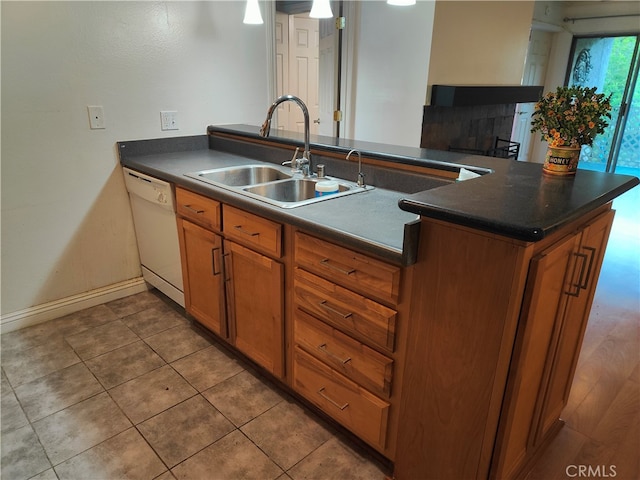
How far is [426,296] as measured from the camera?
1.25m

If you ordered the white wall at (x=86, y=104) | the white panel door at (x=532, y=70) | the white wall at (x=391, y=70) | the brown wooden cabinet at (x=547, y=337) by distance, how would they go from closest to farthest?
the brown wooden cabinet at (x=547, y=337) < the white wall at (x=86, y=104) < the white wall at (x=391, y=70) < the white panel door at (x=532, y=70)

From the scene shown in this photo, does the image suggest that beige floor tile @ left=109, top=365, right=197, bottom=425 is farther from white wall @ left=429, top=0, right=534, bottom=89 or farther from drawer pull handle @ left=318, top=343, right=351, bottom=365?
white wall @ left=429, top=0, right=534, bottom=89

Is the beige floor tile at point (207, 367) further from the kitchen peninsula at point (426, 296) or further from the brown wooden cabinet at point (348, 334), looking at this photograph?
the brown wooden cabinet at point (348, 334)

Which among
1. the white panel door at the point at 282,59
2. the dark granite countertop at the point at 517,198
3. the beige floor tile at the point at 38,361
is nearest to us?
the dark granite countertop at the point at 517,198

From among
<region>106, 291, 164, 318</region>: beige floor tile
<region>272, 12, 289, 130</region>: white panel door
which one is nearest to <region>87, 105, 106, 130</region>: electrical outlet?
<region>106, 291, 164, 318</region>: beige floor tile

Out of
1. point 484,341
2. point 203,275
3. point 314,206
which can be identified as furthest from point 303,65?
point 484,341

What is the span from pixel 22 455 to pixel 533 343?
1842 millimetres

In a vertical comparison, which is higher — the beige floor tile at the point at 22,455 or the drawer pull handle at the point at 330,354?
the drawer pull handle at the point at 330,354

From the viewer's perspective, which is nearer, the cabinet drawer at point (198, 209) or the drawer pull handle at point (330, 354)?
the drawer pull handle at point (330, 354)

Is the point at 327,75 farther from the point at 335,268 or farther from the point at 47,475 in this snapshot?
the point at 47,475

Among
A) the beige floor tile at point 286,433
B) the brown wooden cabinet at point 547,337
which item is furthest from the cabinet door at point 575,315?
the beige floor tile at point 286,433

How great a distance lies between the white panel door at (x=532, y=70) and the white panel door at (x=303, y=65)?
10.3 ft

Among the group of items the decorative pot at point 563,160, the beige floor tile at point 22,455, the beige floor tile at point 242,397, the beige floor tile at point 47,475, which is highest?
the decorative pot at point 563,160

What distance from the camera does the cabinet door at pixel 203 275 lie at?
6.87ft
